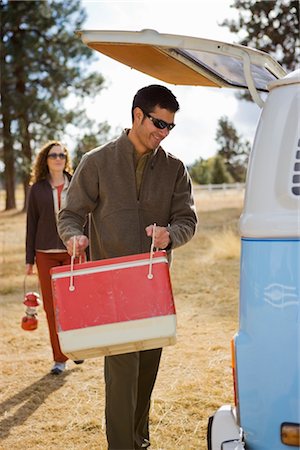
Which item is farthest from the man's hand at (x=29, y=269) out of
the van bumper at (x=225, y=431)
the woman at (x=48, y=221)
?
the van bumper at (x=225, y=431)

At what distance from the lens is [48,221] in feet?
18.7

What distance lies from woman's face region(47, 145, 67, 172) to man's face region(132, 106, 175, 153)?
228cm

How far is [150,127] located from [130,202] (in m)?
0.39

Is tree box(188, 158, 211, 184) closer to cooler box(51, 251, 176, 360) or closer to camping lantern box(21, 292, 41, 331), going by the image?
camping lantern box(21, 292, 41, 331)

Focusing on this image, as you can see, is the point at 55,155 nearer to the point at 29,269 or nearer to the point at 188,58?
the point at 29,269

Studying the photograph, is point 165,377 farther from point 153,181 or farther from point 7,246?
point 7,246

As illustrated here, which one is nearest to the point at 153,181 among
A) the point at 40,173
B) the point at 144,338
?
the point at 144,338

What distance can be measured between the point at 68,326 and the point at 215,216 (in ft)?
66.1

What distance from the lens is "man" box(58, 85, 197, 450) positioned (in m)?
3.40

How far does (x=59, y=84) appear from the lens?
26641 mm

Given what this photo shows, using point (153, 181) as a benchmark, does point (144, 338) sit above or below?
below

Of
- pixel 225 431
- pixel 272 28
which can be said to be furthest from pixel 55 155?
pixel 272 28

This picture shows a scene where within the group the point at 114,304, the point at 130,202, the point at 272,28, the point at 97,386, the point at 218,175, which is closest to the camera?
the point at 114,304

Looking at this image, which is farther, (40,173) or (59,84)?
(59,84)
